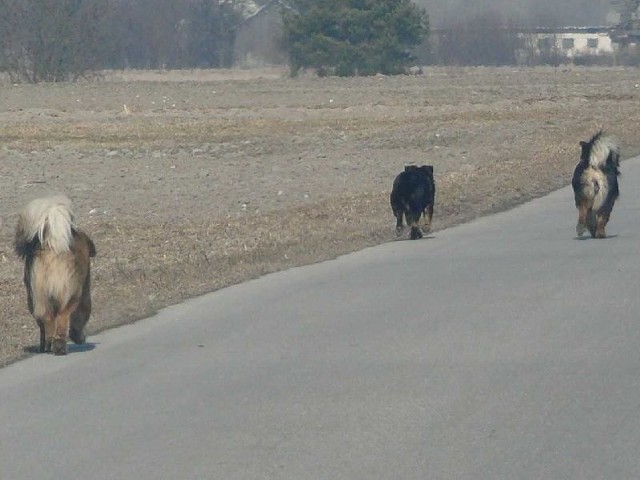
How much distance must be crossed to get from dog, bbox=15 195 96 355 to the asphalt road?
1.16 feet

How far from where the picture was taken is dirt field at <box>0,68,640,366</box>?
15422 millimetres

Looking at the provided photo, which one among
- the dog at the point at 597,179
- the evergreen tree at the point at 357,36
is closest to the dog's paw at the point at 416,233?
the dog at the point at 597,179

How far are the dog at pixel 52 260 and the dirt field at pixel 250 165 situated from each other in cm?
50

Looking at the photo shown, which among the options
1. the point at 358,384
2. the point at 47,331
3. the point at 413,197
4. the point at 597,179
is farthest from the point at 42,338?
the point at 597,179

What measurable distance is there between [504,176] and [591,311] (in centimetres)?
1137

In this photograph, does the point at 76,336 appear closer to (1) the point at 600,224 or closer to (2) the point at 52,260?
(2) the point at 52,260

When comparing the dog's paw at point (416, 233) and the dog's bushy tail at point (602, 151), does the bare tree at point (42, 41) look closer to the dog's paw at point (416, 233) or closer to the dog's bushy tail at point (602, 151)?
the dog's paw at point (416, 233)

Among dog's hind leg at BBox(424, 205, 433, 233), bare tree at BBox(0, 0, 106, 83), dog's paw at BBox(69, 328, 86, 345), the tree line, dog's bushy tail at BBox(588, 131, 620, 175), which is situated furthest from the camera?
the tree line

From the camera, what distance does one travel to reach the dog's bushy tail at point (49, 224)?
1002 centimetres

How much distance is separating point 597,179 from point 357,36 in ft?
220

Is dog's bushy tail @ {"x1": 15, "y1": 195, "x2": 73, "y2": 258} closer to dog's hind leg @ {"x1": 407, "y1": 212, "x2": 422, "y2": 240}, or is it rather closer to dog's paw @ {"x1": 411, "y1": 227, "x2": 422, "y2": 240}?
dog's hind leg @ {"x1": 407, "y1": 212, "x2": 422, "y2": 240}

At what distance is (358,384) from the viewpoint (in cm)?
923

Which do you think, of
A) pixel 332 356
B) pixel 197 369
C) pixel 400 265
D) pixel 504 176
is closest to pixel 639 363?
pixel 332 356

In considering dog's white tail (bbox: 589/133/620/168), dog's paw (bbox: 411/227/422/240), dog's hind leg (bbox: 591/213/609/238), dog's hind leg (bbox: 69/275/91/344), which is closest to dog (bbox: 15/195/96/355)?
dog's hind leg (bbox: 69/275/91/344)
